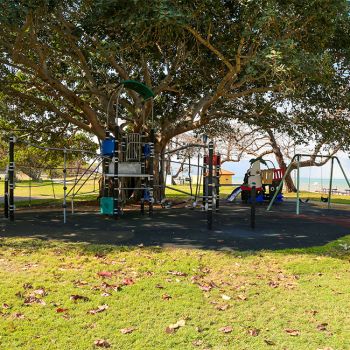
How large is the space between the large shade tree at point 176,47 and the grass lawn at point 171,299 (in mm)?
5083

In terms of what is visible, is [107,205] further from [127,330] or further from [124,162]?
[127,330]

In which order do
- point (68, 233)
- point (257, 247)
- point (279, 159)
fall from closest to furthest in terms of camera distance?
point (257, 247)
point (68, 233)
point (279, 159)

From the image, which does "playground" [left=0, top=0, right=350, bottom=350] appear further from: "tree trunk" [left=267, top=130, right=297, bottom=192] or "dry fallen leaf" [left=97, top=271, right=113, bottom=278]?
"tree trunk" [left=267, top=130, right=297, bottom=192]

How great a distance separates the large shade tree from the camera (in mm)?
9406

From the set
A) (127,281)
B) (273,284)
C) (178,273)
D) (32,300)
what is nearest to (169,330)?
(127,281)

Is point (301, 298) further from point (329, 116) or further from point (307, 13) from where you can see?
point (329, 116)

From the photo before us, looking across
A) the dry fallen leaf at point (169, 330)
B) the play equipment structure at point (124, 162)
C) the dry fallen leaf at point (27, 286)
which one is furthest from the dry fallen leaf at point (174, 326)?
the play equipment structure at point (124, 162)

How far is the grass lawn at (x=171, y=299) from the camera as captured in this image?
3.73 metres

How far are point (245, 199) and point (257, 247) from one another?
12030mm

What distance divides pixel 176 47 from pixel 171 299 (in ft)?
36.9

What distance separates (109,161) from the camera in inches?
469

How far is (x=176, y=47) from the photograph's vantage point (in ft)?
46.9

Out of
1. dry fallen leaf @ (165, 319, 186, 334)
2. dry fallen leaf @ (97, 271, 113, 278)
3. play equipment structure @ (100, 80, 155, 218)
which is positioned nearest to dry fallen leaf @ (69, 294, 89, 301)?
dry fallen leaf @ (97, 271, 113, 278)

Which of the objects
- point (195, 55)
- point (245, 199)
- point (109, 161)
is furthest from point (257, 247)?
point (245, 199)
